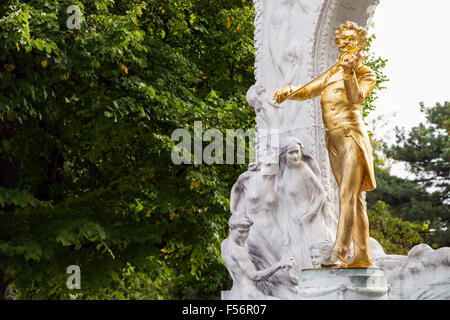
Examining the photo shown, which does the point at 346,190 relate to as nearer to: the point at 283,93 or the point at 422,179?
the point at 283,93

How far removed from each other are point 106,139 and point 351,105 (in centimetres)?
553

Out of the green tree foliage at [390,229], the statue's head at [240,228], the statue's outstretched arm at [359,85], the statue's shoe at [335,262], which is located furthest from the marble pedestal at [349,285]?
the green tree foliage at [390,229]

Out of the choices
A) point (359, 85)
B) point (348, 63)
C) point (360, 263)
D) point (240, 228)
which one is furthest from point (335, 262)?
point (348, 63)

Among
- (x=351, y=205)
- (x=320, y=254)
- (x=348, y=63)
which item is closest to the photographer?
(x=348, y=63)

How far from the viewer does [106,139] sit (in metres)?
10.5

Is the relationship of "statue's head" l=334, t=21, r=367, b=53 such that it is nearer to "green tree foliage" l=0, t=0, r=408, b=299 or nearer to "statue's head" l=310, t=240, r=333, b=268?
"statue's head" l=310, t=240, r=333, b=268

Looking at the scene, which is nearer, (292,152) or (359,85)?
(359,85)

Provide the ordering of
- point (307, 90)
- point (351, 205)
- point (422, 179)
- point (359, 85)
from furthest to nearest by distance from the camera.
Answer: point (422, 179) < point (307, 90) < point (359, 85) < point (351, 205)

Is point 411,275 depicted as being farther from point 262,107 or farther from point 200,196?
point 200,196

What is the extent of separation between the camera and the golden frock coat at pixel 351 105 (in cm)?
569

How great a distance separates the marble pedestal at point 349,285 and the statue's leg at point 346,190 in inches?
5.6

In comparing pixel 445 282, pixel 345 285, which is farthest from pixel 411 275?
pixel 345 285

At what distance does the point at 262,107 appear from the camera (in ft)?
27.2

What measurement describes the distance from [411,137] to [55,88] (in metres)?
15.7
